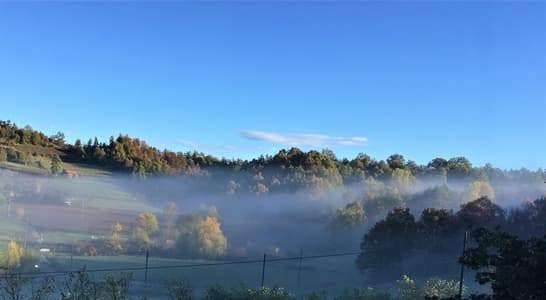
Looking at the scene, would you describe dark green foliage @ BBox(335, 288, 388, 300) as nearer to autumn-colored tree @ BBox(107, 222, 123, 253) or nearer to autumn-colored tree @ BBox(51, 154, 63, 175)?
autumn-colored tree @ BBox(107, 222, 123, 253)

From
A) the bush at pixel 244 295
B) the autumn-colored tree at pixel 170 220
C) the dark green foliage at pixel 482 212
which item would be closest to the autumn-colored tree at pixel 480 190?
the dark green foliage at pixel 482 212

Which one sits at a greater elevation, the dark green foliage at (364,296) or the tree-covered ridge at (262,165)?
the tree-covered ridge at (262,165)

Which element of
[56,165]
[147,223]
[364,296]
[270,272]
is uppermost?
[56,165]

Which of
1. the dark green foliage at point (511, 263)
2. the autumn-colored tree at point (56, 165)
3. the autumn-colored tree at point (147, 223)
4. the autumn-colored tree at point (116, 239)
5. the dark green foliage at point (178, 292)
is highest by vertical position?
the autumn-colored tree at point (56, 165)

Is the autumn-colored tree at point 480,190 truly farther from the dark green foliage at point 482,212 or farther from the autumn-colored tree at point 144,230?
the autumn-colored tree at point 144,230

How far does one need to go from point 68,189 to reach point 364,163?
42.7 meters

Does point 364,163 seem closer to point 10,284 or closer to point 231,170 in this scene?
point 231,170

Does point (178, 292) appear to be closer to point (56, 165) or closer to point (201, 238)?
point (201, 238)

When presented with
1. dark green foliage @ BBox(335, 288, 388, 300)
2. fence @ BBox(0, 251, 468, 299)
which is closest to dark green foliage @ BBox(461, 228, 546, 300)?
dark green foliage @ BBox(335, 288, 388, 300)

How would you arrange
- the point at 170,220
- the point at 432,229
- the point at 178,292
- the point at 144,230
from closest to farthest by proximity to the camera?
the point at 178,292
the point at 432,229
the point at 144,230
the point at 170,220

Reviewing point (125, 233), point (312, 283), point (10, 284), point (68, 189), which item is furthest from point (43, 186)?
point (10, 284)

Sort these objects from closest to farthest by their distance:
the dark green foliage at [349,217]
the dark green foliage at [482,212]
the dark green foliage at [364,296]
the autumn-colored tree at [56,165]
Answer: the dark green foliage at [364,296], the dark green foliage at [482,212], the dark green foliage at [349,217], the autumn-colored tree at [56,165]

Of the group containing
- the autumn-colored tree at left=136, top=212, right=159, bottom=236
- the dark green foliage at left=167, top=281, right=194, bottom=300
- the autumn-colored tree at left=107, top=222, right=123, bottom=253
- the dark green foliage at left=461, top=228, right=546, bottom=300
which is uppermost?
the dark green foliage at left=461, top=228, right=546, bottom=300

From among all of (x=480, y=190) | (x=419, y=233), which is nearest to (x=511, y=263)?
(x=419, y=233)
